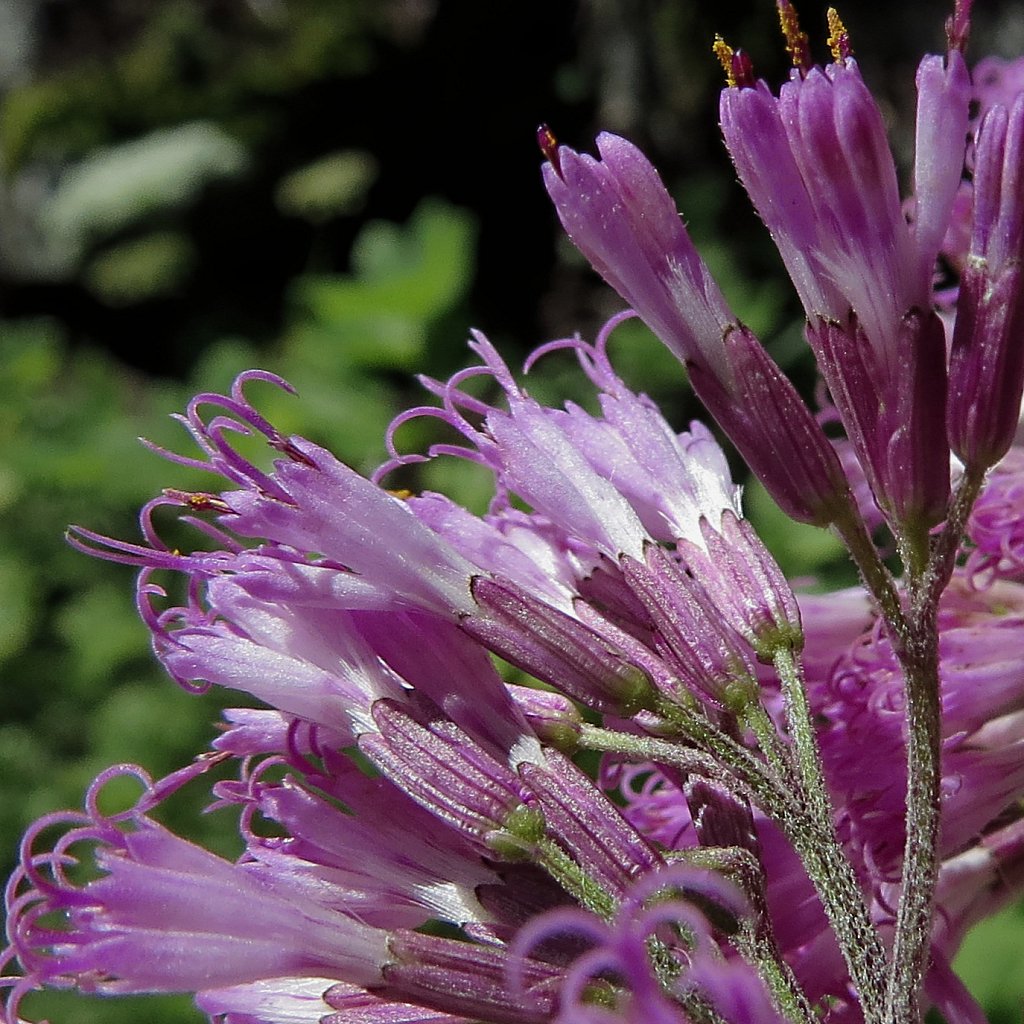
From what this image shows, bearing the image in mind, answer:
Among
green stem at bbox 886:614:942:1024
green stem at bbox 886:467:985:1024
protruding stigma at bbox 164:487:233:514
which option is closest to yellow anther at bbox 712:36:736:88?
green stem at bbox 886:467:985:1024

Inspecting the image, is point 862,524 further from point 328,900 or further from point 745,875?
point 328,900

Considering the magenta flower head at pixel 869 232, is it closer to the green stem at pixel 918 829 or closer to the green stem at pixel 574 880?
the green stem at pixel 918 829

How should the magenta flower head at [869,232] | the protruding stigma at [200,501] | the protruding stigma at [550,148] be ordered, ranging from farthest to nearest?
the protruding stigma at [200,501] → the protruding stigma at [550,148] → the magenta flower head at [869,232]

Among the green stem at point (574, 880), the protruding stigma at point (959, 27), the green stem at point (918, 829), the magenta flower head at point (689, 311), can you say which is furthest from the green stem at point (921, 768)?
the protruding stigma at point (959, 27)

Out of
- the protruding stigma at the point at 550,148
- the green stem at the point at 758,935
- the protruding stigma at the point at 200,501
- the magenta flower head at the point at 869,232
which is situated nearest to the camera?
the green stem at the point at 758,935

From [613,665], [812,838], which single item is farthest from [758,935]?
[613,665]

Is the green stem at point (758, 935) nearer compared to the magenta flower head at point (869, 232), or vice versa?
the green stem at point (758, 935)

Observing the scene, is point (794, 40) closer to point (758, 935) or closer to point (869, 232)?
point (869, 232)
